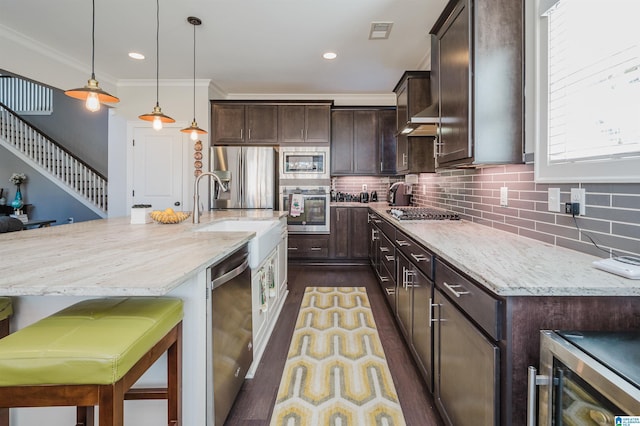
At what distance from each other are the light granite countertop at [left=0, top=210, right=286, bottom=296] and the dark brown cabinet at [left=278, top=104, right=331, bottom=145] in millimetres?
3144

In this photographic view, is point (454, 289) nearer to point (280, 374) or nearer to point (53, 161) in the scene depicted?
point (280, 374)

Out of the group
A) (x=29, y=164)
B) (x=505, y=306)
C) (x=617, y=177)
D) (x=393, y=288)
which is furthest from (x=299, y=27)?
(x=29, y=164)

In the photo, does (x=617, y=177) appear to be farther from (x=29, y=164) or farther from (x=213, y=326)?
(x=29, y=164)

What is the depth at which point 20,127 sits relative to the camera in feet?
23.3

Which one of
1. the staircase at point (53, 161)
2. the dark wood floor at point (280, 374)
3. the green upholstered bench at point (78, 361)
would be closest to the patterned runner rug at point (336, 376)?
the dark wood floor at point (280, 374)

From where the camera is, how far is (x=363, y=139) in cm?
518

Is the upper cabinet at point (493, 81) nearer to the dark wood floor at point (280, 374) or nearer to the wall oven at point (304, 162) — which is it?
the dark wood floor at point (280, 374)

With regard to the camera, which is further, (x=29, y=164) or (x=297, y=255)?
(x=29, y=164)

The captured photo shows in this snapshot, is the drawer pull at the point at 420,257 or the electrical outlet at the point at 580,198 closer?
the electrical outlet at the point at 580,198

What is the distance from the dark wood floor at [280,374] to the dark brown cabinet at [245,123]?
2.57 metres

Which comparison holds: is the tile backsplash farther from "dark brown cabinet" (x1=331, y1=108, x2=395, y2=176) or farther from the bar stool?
the bar stool

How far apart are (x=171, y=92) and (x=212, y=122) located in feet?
2.32

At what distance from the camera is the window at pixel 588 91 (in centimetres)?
121

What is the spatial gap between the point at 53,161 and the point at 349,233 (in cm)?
692
